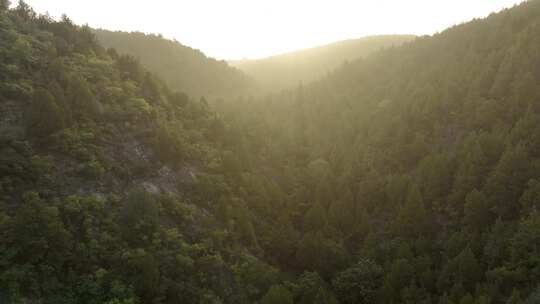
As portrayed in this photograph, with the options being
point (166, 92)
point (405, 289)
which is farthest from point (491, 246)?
point (166, 92)

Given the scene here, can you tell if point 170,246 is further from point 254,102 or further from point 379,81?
point 379,81

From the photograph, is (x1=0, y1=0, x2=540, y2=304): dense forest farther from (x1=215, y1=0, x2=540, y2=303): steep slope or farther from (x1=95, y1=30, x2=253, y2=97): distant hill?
(x1=95, y1=30, x2=253, y2=97): distant hill

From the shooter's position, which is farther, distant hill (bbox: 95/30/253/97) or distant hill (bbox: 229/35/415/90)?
distant hill (bbox: 229/35/415/90)

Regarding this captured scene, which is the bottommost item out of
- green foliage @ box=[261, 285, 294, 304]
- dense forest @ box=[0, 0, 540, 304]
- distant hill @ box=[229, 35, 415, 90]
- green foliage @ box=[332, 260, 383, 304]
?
green foliage @ box=[332, 260, 383, 304]

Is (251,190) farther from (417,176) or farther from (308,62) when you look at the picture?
(308,62)

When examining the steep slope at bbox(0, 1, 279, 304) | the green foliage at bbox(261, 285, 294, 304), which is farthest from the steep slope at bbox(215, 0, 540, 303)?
the steep slope at bbox(0, 1, 279, 304)

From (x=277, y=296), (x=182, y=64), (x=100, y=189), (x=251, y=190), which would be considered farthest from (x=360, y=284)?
(x=182, y=64)

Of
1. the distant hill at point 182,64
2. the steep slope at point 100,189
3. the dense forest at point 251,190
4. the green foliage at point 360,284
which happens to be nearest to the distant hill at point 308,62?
the distant hill at point 182,64

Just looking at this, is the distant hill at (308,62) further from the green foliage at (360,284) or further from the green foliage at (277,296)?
the green foliage at (277,296)
